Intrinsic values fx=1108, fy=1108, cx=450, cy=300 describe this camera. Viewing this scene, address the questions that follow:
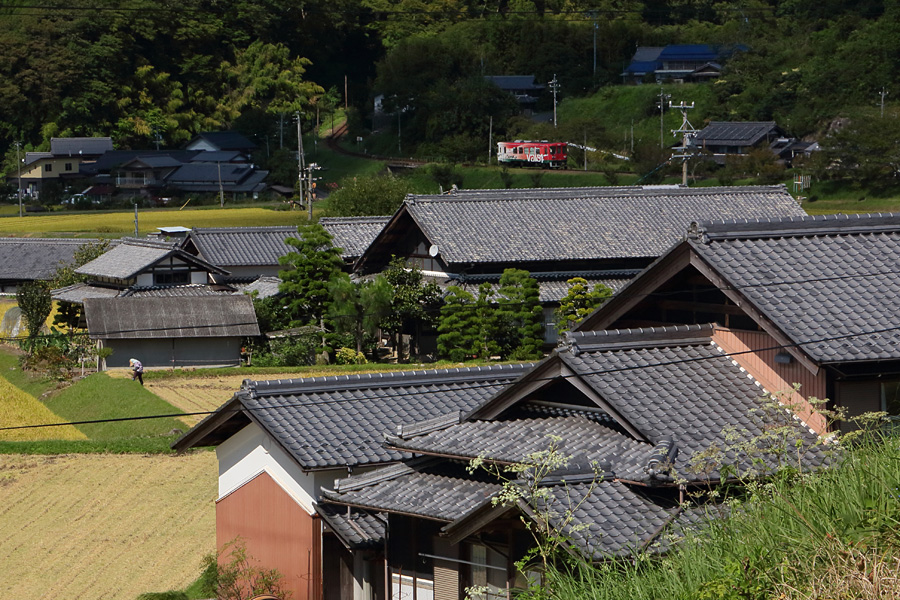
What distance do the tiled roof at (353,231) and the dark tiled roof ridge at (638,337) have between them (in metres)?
25.5

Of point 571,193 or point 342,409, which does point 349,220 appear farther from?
point 342,409

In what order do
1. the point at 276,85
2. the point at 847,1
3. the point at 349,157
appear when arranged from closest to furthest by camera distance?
the point at 847,1 → the point at 349,157 → the point at 276,85

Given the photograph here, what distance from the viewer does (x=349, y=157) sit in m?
69.9

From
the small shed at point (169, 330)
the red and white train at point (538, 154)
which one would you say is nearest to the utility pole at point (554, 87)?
the red and white train at point (538, 154)

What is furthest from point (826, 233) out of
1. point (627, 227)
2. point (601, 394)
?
point (627, 227)

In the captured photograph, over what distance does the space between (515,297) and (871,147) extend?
23.1 m

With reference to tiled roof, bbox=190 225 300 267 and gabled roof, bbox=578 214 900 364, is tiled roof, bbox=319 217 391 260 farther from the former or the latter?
gabled roof, bbox=578 214 900 364

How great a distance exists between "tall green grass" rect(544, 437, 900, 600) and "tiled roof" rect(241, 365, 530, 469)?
191 inches

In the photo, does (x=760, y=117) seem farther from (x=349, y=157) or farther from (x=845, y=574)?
(x=845, y=574)

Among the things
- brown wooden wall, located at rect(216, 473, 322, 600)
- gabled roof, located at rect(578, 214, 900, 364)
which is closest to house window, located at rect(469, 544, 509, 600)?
brown wooden wall, located at rect(216, 473, 322, 600)

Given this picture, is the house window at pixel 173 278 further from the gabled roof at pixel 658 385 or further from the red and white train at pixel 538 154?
the red and white train at pixel 538 154

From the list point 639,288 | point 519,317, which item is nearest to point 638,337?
point 639,288

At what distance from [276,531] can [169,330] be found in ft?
66.0

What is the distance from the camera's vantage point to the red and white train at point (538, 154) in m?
59.7
